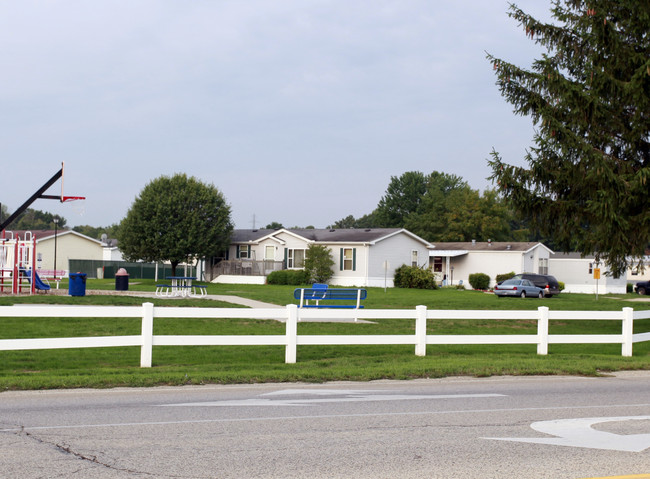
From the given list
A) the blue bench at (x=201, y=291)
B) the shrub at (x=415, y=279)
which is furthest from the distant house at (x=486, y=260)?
the blue bench at (x=201, y=291)

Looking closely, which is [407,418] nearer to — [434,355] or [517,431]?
[517,431]

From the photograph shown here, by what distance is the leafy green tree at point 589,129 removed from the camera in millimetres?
19891

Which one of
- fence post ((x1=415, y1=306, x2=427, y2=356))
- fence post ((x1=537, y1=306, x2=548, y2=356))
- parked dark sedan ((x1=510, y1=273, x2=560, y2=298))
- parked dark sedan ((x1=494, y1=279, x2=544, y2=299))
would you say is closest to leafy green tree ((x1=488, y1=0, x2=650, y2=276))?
fence post ((x1=537, y1=306, x2=548, y2=356))

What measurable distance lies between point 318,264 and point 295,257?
13.7ft

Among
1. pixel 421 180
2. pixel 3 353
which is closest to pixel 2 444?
pixel 3 353

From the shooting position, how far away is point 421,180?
11069 cm

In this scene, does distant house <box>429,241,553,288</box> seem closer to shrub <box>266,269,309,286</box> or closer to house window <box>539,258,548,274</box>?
house window <box>539,258,548,274</box>

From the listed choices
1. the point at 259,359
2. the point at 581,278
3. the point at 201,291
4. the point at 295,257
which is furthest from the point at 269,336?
the point at 581,278

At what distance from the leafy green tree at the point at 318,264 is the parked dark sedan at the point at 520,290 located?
13.4 metres

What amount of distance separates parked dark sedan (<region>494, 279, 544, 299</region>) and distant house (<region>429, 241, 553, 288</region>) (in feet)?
47.1

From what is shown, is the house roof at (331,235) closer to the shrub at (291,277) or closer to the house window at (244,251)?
the house window at (244,251)

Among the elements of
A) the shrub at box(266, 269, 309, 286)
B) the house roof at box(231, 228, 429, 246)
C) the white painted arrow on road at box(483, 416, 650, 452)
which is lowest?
the white painted arrow on road at box(483, 416, 650, 452)

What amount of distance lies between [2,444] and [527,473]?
4760mm

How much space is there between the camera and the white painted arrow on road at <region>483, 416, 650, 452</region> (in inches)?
279
